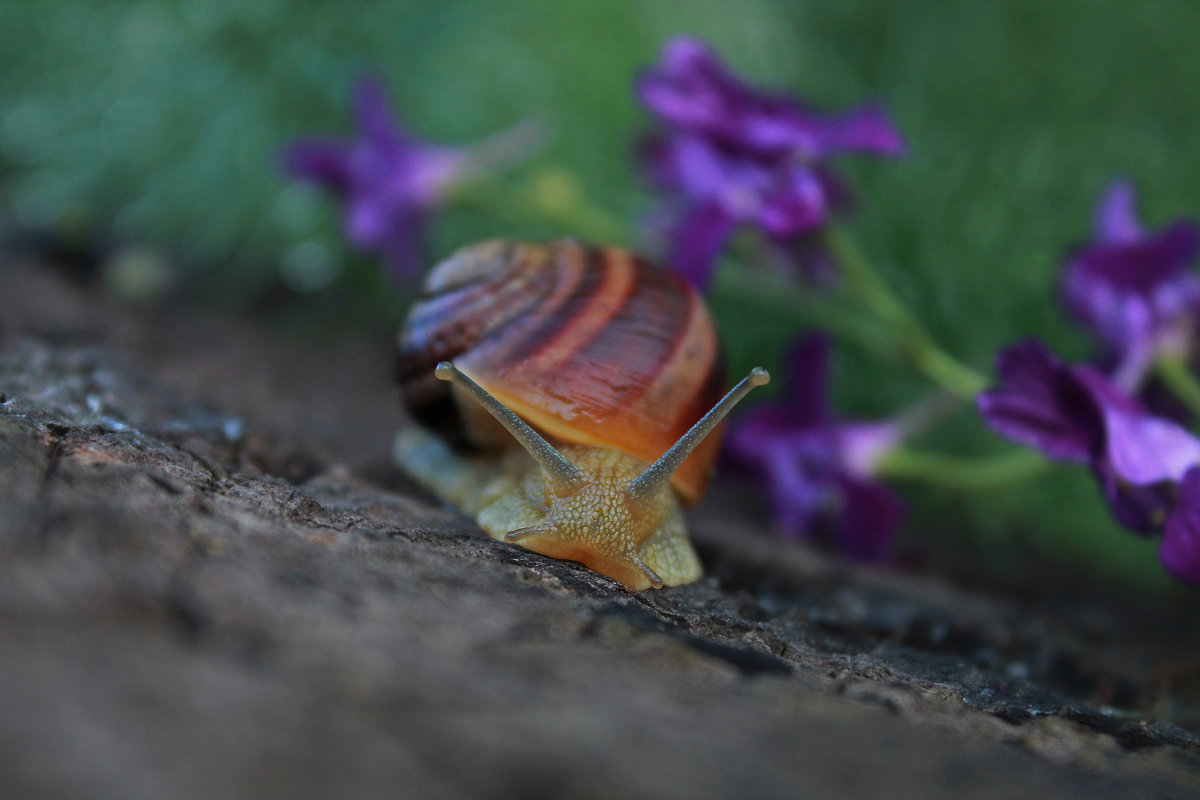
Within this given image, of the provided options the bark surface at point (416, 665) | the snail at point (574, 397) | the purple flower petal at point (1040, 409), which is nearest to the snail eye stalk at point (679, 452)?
the snail at point (574, 397)

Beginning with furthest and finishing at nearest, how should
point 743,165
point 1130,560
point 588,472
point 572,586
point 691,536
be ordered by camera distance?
1. point 1130,560
2. point 743,165
3. point 691,536
4. point 588,472
5. point 572,586

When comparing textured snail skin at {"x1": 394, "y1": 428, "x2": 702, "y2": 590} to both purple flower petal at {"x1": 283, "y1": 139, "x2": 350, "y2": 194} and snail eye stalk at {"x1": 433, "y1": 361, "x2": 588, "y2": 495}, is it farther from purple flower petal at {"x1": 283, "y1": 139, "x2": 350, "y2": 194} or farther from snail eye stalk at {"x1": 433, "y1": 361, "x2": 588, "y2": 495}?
purple flower petal at {"x1": 283, "y1": 139, "x2": 350, "y2": 194}

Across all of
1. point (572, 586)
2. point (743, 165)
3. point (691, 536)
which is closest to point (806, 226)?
point (743, 165)

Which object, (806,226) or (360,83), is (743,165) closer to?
(806,226)

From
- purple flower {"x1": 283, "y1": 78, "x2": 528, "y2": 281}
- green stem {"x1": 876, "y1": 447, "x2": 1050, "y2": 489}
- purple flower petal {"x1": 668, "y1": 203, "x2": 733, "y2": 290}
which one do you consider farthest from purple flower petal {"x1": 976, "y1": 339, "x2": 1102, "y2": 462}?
purple flower {"x1": 283, "y1": 78, "x2": 528, "y2": 281}

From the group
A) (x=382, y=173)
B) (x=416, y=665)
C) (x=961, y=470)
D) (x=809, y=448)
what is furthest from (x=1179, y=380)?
(x=382, y=173)

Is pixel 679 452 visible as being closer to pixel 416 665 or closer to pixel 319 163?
pixel 416 665
